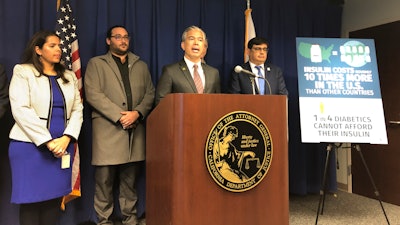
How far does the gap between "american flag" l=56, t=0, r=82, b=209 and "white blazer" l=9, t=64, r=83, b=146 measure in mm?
514

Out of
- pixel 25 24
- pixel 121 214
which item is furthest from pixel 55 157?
pixel 25 24

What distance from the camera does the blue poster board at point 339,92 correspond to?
8.15 feet

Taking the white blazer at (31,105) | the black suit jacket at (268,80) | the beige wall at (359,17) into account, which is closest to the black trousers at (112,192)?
the white blazer at (31,105)

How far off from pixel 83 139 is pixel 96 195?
A: 510mm

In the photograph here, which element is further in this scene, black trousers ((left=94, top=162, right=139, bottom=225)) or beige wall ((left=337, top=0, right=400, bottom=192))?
beige wall ((left=337, top=0, right=400, bottom=192))

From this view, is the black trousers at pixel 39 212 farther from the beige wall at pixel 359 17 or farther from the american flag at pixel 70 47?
the beige wall at pixel 359 17

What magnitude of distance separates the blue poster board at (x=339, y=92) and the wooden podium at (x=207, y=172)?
130cm

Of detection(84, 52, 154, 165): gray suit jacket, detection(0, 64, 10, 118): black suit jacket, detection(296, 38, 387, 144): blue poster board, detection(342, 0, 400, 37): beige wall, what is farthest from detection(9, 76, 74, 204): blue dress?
detection(342, 0, 400, 37): beige wall

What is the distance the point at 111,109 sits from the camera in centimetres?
243

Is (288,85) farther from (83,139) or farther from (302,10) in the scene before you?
(83,139)

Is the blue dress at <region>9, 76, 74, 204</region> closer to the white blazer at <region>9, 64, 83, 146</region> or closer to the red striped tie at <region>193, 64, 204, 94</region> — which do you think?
the white blazer at <region>9, 64, 83, 146</region>

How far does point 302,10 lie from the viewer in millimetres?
3773

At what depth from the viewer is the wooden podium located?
3.82 ft

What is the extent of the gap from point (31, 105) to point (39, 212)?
0.70 meters
